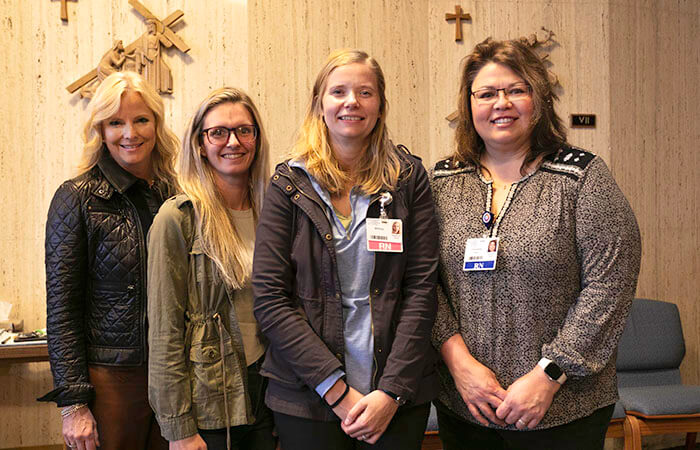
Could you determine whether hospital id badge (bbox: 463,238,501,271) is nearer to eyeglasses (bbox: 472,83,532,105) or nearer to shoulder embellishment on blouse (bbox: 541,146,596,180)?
shoulder embellishment on blouse (bbox: 541,146,596,180)

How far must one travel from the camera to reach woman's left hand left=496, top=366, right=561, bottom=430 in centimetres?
161

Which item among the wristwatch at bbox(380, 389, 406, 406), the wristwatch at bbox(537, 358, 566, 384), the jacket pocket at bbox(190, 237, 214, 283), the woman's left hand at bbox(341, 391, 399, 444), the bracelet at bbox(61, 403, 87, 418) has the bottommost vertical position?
the bracelet at bbox(61, 403, 87, 418)

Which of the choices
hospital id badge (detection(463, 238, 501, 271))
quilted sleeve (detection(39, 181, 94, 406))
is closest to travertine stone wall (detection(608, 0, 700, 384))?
hospital id badge (detection(463, 238, 501, 271))

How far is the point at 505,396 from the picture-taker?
1643 millimetres

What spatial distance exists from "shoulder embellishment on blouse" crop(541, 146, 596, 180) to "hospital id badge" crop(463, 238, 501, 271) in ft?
0.87

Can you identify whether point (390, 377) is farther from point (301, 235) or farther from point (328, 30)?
point (328, 30)

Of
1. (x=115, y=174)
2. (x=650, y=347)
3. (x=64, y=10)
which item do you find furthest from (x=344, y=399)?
(x=64, y=10)

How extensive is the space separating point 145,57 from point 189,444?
2.70m

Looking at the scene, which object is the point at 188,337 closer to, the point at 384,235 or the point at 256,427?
the point at 256,427

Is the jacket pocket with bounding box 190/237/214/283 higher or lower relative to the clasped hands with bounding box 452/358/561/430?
higher

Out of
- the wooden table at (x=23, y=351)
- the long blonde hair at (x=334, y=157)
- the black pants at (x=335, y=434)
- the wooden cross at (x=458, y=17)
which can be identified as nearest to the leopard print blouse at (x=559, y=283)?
the black pants at (x=335, y=434)

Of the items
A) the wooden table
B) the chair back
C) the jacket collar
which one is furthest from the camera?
the chair back

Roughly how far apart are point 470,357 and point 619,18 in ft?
11.6

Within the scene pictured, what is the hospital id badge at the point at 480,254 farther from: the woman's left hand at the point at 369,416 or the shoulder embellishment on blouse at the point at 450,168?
the woman's left hand at the point at 369,416
